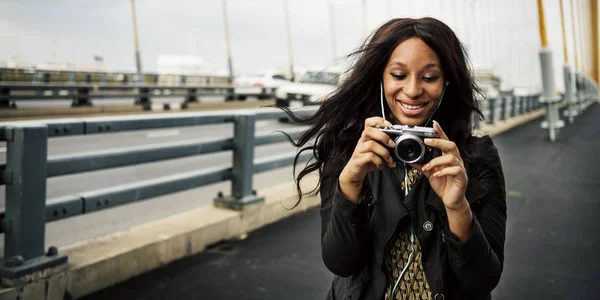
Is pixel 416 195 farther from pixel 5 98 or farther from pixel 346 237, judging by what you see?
pixel 5 98

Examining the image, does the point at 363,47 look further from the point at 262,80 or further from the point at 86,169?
the point at 262,80

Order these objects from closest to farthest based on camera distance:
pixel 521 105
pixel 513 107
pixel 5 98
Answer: pixel 5 98 → pixel 513 107 → pixel 521 105

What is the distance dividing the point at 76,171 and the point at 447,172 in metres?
2.95

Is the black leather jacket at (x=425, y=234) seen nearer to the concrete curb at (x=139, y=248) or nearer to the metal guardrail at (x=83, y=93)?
the concrete curb at (x=139, y=248)

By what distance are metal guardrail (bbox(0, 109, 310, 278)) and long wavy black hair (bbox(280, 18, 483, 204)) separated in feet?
6.53

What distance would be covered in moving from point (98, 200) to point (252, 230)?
71.1 inches

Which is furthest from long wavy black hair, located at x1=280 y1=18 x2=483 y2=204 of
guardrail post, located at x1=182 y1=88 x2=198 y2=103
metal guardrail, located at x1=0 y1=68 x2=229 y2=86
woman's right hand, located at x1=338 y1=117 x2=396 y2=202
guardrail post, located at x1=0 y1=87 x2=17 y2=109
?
guardrail post, located at x1=182 y1=88 x2=198 y2=103

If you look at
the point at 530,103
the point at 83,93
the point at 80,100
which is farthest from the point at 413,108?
the point at 530,103

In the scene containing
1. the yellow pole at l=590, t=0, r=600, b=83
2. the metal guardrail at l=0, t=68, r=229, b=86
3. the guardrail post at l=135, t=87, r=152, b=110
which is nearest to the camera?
the metal guardrail at l=0, t=68, r=229, b=86

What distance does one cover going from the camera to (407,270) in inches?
73.5

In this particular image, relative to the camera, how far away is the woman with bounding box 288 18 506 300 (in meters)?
1.76

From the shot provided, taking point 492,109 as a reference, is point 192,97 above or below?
above

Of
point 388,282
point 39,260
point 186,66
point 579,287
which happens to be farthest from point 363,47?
point 186,66

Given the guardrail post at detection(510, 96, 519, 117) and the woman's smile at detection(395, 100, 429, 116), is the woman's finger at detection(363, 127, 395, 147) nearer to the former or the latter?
the woman's smile at detection(395, 100, 429, 116)
